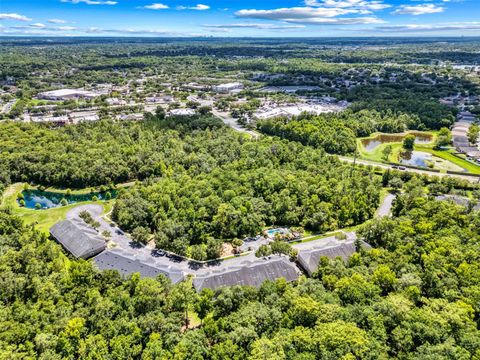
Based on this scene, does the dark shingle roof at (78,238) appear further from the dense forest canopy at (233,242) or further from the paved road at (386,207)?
the paved road at (386,207)

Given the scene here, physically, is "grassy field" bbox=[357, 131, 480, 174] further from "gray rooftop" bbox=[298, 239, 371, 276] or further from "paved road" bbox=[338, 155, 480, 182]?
"gray rooftop" bbox=[298, 239, 371, 276]

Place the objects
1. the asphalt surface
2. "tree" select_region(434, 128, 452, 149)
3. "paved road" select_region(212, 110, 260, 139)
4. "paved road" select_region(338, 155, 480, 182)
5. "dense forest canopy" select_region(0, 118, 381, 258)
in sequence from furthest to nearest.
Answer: "paved road" select_region(212, 110, 260, 139) → "tree" select_region(434, 128, 452, 149) → "paved road" select_region(338, 155, 480, 182) → "dense forest canopy" select_region(0, 118, 381, 258) → the asphalt surface

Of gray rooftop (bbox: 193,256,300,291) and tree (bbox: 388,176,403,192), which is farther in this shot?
tree (bbox: 388,176,403,192)

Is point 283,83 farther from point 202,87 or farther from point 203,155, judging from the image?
point 203,155

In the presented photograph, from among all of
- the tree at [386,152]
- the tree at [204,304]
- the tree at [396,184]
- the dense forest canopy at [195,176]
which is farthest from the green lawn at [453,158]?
the tree at [204,304]

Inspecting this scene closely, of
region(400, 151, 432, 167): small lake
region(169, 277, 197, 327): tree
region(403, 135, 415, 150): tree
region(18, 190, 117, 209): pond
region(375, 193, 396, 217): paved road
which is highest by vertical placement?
region(403, 135, 415, 150): tree

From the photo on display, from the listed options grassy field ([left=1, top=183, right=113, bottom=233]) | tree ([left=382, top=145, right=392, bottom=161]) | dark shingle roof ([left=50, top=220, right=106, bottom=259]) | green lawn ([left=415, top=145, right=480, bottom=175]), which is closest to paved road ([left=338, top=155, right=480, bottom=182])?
green lawn ([left=415, top=145, right=480, bottom=175])
